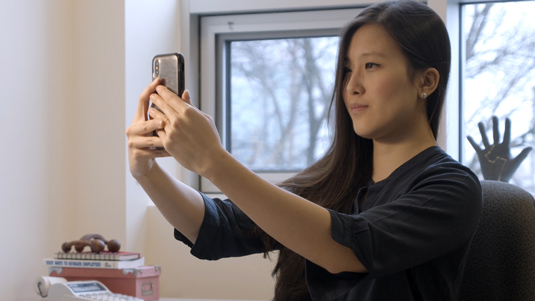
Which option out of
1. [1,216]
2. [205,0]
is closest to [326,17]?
[205,0]

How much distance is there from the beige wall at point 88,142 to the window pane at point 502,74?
32.6 inches

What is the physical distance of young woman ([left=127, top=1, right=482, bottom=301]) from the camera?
0.86 metres

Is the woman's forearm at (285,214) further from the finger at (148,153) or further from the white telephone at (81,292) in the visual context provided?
the white telephone at (81,292)

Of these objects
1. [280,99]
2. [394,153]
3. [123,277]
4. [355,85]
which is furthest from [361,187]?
[280,99]

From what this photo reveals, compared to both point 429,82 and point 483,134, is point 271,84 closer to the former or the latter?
point 483,134

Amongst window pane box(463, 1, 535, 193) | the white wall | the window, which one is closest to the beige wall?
the white wall

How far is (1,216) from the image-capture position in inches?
66.5

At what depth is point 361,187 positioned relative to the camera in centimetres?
121

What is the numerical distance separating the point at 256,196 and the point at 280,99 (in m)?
1.50

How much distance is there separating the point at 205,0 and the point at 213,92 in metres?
0.31

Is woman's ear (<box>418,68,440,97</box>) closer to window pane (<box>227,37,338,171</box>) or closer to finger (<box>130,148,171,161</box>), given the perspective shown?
finger (<box>130,148,171,161</box>)

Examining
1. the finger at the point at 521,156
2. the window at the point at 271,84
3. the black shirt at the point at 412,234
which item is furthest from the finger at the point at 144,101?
the finger at the point at 521,156

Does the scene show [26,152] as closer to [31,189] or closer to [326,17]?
[31,189]

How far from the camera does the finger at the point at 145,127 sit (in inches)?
36.6
